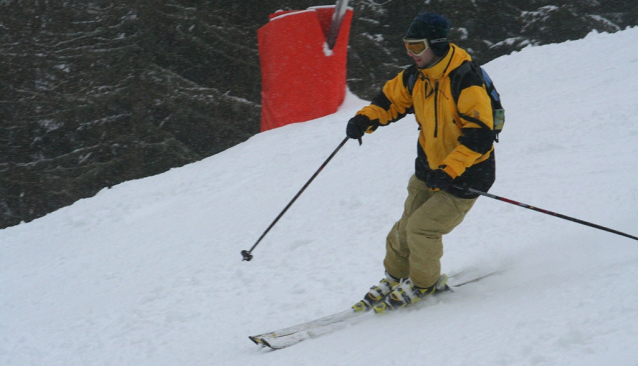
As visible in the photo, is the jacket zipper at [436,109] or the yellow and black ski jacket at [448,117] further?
the jacket zipper at [436,109]

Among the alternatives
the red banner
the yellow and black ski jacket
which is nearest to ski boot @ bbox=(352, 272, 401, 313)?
the yellow and black ski jacket

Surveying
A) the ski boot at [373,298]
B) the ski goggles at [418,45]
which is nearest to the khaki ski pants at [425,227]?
the ski boot at [373,298]

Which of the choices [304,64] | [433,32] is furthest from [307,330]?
[304,64]

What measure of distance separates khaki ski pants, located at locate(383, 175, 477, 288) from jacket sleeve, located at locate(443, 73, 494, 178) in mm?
293

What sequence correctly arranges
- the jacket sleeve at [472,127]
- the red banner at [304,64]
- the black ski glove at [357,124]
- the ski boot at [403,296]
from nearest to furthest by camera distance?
the jacket sleeve at [472,127] → the ski boot at [403,296] → the black ski glove at [357,124] → the red banner at [304,64]

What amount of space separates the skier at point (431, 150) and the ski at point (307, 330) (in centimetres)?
8

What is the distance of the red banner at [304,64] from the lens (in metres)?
8.46

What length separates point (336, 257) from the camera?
4363 millimetres

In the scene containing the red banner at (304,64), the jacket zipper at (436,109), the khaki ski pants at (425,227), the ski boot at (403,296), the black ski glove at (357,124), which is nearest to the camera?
the jacket zipper at (436,109)

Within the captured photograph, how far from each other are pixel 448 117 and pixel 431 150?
24cm

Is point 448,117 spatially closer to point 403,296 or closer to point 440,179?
point 440,179

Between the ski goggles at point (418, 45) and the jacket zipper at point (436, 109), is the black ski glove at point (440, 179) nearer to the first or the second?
the jacket zipper at point (436, 109)

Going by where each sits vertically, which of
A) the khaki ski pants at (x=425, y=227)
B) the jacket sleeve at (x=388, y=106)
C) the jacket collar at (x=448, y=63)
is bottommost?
the khaki ski pants at (x=425, y=227)

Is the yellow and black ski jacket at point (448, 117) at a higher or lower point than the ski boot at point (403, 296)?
higher
